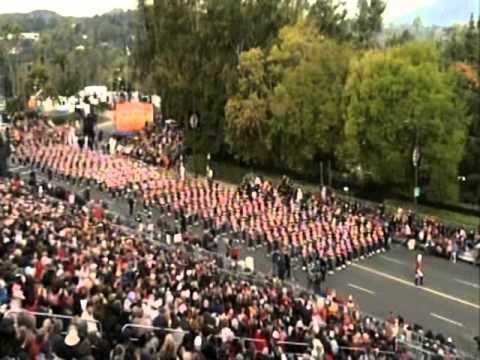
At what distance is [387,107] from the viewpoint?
43.8m

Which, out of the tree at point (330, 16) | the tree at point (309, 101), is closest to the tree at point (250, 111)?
the tree at point (309, 101)

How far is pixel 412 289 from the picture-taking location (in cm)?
3100

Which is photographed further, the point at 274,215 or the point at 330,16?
the point at 330,16

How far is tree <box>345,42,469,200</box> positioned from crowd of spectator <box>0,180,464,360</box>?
1992cm

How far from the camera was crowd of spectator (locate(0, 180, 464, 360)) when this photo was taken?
12172mm

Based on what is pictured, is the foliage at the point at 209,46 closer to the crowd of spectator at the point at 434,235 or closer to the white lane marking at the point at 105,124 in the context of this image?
the crowd of spectator at the point at 434,235

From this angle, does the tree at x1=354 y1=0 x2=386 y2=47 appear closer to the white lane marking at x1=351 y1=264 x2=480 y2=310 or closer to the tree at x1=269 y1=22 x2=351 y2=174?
the tree at x1=269 y1=22 x2=351 y2=174

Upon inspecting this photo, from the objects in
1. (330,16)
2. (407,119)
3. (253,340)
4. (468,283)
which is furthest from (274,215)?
(330,16)

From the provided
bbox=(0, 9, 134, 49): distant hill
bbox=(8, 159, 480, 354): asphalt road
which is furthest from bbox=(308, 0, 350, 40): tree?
bbox=(0, 9, 134, 49): distant hill

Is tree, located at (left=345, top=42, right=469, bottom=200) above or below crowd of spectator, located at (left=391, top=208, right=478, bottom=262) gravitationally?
above

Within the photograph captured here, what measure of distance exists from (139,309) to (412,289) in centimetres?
1852

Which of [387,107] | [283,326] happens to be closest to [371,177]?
[387,107]

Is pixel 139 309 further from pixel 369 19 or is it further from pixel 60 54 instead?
pixel 60 54

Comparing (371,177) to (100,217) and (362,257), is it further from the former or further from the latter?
(100,217)
